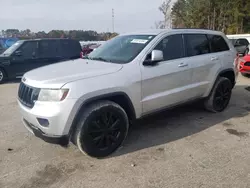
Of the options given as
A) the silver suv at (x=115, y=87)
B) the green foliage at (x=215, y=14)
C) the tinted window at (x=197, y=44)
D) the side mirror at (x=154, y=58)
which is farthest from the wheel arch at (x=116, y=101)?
the green foliage at (x=215, y=14)

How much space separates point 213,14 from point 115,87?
39387mm

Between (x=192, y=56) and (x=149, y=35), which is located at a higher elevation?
(x=149, y=35)

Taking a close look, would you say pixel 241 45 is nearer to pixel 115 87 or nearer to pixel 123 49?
pixel 123 49

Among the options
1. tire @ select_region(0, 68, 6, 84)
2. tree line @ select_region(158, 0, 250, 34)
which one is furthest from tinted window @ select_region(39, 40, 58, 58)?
tree line @ select_region(158, 0, 250, 34)

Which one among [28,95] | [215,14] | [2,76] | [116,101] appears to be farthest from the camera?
[215,14]

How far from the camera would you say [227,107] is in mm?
5988

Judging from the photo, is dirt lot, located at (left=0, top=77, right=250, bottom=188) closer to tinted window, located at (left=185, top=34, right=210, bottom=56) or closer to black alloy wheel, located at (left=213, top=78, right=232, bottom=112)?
black alloy wheel, located at (left=213, top=78, right=232, bottom=112)

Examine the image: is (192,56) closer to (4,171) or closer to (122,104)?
(122,104)

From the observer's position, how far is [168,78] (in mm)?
4195

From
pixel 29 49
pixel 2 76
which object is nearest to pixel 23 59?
pixel 29 49

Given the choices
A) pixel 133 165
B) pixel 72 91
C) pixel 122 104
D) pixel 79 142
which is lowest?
pixel 133 165

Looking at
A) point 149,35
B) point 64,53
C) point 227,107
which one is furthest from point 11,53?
point 227,107

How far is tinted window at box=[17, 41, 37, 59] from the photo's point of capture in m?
10.3

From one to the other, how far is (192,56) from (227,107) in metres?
1.99
